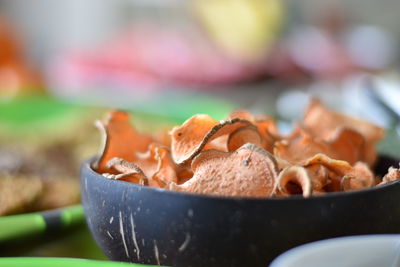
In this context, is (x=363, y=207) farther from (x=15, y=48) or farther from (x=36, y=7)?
(x=36, y=7)

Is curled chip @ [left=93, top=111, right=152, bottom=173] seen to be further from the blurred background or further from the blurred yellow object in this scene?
the blurred yellow object

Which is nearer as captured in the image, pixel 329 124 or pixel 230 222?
pixel 230 222

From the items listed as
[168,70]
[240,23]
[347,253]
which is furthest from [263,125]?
[240,23]

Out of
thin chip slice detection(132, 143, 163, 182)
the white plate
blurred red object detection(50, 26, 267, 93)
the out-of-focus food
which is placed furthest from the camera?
blurred red object detection(50, 26, 267, 93)

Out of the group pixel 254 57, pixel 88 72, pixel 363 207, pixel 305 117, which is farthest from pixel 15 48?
pixel 363 207

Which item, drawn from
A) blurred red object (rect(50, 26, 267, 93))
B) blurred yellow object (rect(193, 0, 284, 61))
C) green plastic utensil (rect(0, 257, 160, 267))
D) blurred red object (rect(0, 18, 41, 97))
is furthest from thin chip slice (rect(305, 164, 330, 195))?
blurred yellow object (rect(193, 0, 284, 61))

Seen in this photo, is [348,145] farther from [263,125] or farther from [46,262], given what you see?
[46,262]

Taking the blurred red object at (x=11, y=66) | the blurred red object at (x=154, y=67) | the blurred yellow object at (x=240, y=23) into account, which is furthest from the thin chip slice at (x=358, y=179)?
the blurred yellow object at (x=240, y=23)
